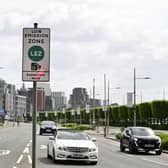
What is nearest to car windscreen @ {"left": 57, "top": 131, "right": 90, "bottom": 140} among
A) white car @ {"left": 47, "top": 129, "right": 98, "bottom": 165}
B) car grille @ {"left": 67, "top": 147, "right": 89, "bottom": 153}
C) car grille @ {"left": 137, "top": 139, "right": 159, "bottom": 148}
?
white car @ {"left": 47, "top": 129, "right": 98, "bottom": 165}

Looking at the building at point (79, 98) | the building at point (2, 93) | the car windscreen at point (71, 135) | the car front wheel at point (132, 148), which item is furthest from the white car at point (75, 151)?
the building at point (79, 98)

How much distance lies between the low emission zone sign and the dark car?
24095 millimetres

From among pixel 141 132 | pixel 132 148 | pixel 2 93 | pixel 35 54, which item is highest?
pixel 2 93

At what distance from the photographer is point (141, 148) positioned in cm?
3350

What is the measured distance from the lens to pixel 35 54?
9.77 meters

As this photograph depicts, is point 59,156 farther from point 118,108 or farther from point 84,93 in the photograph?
point 84,93

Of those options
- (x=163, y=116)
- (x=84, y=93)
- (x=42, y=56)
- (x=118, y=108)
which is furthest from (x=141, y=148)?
(x=84, y=93)

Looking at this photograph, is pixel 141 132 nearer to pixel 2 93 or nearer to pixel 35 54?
pixel 35 54

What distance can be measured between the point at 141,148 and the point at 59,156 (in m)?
10.6

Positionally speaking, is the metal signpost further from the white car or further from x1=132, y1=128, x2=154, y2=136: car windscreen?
x1=132, y1=128, x2=154, y2=136: car windscreen

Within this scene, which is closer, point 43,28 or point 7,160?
point 43,28

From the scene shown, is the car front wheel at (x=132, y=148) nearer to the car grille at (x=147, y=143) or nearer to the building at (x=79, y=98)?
the car grille at (x=147, y=143)

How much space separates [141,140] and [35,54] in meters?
24.4

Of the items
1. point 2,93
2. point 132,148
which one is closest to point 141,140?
point 132,148
